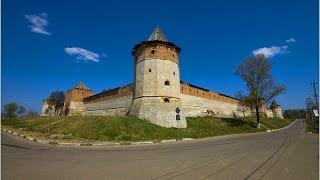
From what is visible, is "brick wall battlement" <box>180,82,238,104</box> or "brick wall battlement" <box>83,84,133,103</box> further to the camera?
"brick wall battlement" <box>180,82,238,104</box>

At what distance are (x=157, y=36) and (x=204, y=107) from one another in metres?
15.4

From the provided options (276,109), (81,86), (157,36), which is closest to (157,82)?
(157,36)

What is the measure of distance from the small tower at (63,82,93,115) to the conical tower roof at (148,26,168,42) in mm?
26191

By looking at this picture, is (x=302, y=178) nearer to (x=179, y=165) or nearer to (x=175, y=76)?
(x=179, y=165)

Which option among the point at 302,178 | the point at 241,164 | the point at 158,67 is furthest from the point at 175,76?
the point at 302,178

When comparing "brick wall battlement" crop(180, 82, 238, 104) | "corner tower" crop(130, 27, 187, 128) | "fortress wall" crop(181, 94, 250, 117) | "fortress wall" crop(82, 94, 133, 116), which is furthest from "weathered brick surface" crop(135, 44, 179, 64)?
"fortress wall" crop(181, 94, 250, 117)

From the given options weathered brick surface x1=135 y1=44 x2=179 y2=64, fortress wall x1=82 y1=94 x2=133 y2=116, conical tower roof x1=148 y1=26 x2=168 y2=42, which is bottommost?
fortress wall x1=82 y1=94 x2=133 y2=116

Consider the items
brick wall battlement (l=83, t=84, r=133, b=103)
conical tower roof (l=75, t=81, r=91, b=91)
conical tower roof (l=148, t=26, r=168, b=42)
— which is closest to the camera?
conical tower roof (l=148, t=26, r=168, b=42)

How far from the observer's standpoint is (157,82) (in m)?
27.1

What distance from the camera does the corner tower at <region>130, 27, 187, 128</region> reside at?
Result: 86.1ft

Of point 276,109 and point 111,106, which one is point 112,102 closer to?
point 111,106

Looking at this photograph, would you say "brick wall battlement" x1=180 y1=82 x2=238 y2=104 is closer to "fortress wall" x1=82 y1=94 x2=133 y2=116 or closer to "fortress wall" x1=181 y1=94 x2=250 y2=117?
"fortress wall" x1=181 y1=94 x2=250 y2=117

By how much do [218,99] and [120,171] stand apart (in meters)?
39.1

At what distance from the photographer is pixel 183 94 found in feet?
116
